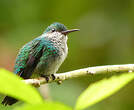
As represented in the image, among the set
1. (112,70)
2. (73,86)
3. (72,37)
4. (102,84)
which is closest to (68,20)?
(72,37)

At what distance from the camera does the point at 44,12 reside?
6340 mm

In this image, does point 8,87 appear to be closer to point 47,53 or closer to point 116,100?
point 47,53

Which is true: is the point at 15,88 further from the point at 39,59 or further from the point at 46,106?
the point at 39,59

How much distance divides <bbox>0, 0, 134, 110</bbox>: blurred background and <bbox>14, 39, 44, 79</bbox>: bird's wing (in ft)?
4.71

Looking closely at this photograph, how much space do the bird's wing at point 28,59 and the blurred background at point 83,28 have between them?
4.71 ft

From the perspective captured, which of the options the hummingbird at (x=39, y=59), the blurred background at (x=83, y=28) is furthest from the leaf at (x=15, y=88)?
the blurred background at (x=83, y=28)

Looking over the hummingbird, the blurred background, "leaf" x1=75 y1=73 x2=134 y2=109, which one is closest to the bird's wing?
the hummingbird

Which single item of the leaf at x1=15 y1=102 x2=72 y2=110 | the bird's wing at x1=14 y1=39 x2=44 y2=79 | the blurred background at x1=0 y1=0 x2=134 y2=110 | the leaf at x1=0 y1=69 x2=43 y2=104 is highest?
the blurred background at x1=0 y1=0 x2=134 y2=110

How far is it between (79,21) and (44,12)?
106cm

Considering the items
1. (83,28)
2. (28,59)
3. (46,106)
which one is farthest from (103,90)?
→ (83,28)

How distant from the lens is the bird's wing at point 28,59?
138 inches

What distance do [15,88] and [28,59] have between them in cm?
302

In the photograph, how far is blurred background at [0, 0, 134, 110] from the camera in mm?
5734

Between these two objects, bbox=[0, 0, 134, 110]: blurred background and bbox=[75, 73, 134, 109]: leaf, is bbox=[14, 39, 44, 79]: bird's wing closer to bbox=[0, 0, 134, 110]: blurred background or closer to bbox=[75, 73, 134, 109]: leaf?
bbox=[0, 0, 134, 110]: blurred background
